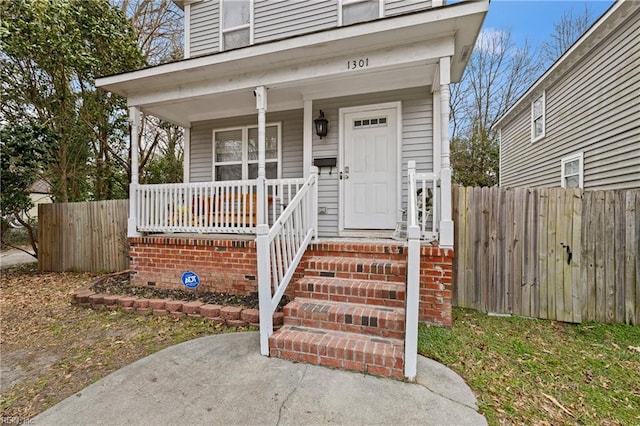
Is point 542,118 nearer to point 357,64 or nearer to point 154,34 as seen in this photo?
point 357,64

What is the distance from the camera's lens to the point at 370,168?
4914 millimetres

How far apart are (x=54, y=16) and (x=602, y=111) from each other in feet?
35.8

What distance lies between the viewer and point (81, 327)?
3.53m

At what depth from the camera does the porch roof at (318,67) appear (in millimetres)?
3504

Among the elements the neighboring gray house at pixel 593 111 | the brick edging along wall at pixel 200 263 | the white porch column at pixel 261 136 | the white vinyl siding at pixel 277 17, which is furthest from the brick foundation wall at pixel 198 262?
the neighboring gray house at pixel 593 111

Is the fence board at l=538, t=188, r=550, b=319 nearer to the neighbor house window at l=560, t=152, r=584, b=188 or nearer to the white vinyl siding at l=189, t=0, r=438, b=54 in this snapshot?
the white vinyl siding at l=189, t=0, r=438, b=54

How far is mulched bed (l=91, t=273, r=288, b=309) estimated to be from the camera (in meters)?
3.96

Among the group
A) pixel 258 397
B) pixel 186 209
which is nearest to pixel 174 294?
pixel 186 209

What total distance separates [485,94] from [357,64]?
1331 centimetres

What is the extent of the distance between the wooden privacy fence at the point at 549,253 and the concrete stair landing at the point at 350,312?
126 cm

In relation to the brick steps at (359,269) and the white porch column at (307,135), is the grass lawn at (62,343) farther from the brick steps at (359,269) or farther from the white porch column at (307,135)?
the white porch column at (307,135)

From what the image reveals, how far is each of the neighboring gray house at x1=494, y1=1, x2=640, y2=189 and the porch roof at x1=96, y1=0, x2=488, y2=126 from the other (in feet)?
10.2

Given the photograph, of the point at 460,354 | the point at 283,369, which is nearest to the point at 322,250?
the point at 283,369

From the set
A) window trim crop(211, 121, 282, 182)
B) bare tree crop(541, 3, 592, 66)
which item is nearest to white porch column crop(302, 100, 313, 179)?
window trim crop(211, 121, 282, 182)
